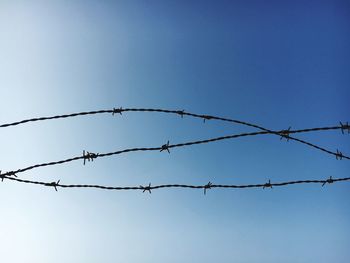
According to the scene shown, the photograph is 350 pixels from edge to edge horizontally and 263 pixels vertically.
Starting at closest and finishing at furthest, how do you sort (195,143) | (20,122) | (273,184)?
(20,122), (195,143), (273,184)

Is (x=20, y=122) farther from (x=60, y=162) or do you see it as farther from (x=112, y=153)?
(x=112, y=153)

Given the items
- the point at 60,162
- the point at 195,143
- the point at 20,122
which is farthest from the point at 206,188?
the point at 20,122

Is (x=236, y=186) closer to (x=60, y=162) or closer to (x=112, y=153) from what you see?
(x=112, y=153)

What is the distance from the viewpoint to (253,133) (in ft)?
14.4

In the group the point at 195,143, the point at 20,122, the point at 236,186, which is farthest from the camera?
the point at 236,186

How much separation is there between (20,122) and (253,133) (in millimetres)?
2289

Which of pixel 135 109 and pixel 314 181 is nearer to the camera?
A: pixel 135 109

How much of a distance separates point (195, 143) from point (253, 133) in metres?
0.61

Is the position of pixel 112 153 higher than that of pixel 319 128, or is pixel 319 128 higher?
pixel 319 128


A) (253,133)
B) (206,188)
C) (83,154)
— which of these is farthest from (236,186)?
(83,154)

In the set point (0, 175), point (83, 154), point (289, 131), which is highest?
point (289, 131)

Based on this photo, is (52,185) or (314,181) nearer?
(52,185)

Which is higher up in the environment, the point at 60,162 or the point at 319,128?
the point at 319,128

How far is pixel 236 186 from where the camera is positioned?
4613mm
